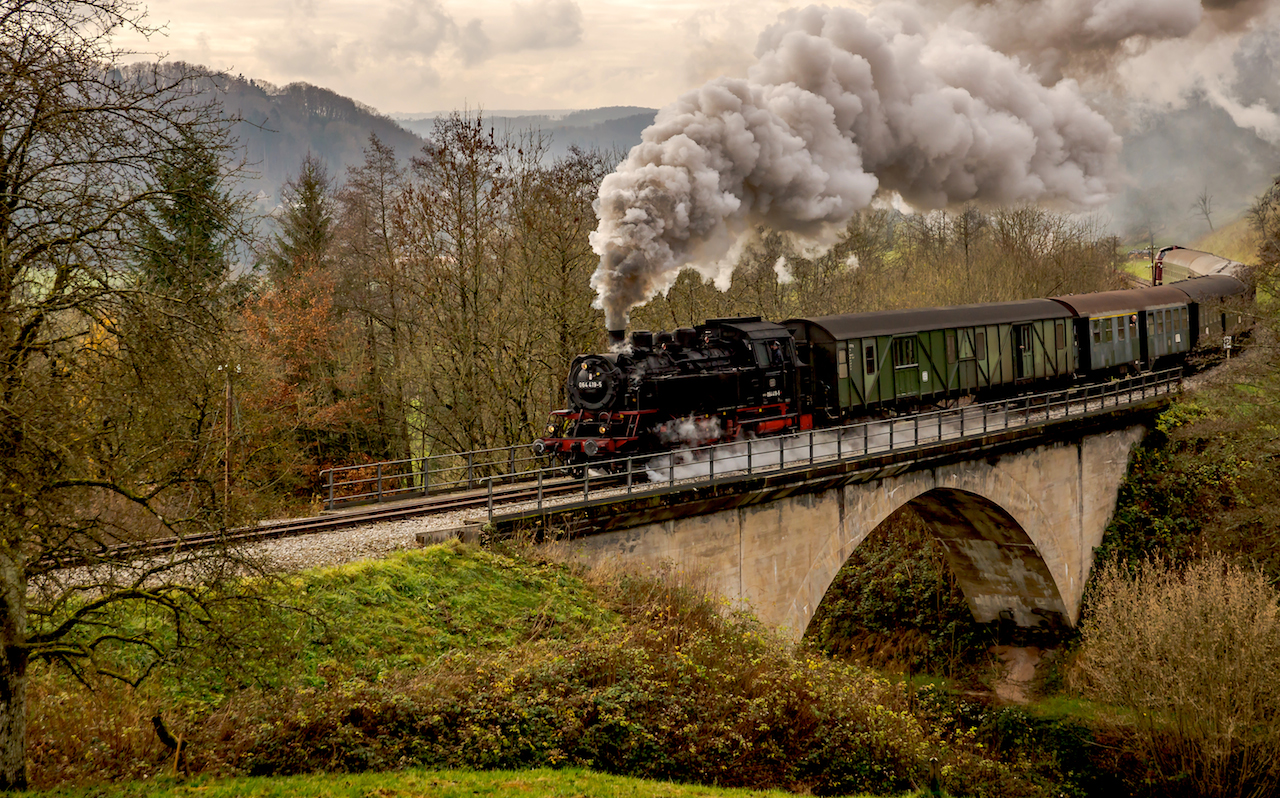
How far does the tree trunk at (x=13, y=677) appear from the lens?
7.10 meters

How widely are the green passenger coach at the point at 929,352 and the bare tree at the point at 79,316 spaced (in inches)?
602

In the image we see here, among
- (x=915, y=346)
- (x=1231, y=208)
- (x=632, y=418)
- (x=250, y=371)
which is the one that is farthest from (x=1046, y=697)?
(x=1231, y=208)

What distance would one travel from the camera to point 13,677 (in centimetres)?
729

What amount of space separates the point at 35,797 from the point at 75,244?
14.5 feet

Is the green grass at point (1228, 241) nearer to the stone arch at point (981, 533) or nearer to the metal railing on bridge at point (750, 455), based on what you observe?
the metal railing on bridge at point (750, 455)

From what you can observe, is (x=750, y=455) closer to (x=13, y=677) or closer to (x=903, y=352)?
(x=903, y=352)

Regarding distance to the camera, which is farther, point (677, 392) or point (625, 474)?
point (677, 392)

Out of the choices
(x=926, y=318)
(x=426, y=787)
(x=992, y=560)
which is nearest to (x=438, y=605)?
(x=426, y=787)

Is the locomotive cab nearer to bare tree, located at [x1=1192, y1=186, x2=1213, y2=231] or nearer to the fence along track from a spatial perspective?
the fence along track

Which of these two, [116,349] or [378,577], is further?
[378,577]

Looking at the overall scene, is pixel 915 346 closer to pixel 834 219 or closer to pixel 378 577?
pixel 834 219

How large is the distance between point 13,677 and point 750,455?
11.2 metres

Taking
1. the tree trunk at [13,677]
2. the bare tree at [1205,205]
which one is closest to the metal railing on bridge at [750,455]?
the tree trunk at [13,677]

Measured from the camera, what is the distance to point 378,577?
1207cm
